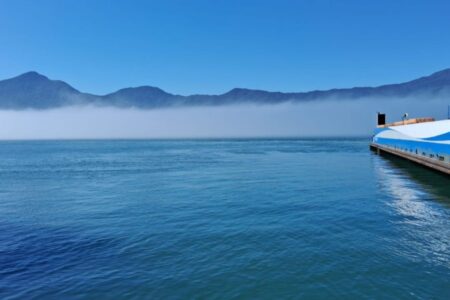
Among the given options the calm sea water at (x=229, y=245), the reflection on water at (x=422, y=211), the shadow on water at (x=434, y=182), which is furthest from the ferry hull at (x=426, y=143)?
the calm sea water at (x=229, y=245)

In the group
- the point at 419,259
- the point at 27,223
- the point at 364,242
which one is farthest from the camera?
the point at 27,223

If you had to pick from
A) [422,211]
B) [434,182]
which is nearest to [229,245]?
[422,211]

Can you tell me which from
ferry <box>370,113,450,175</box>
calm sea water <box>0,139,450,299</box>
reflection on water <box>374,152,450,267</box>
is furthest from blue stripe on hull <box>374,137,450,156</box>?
calm sea water <box>0,139,450,299</box>

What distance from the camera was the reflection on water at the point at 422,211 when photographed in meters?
15.2

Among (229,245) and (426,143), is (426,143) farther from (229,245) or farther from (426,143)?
(229,245)

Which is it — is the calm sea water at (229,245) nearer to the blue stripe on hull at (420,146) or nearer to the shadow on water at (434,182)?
the shadow on water at (434,182)

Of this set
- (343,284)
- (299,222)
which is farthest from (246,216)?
(343,284)

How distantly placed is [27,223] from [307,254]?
17.2m

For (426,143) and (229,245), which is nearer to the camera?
(229,245)

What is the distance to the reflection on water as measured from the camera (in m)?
15.2

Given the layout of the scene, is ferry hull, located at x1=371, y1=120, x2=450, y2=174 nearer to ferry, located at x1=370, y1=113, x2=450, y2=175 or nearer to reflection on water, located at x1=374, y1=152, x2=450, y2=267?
ferry, located at x1=370, y1=113, x2=450, y2=175

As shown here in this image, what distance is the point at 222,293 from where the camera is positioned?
37.3ft

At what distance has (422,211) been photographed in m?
23.2

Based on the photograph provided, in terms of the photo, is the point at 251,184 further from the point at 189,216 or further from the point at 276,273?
the point at 276,273
